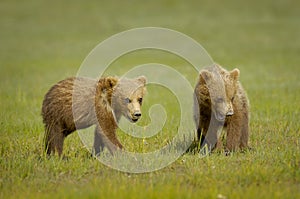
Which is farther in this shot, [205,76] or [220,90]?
[205,76]

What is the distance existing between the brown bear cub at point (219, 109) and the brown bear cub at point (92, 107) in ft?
3.20

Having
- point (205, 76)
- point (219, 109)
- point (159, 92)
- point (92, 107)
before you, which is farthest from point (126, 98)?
point (159, 92)

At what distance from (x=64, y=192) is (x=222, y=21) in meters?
32.4

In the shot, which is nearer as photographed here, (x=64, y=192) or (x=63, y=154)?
(x=64, y=192)

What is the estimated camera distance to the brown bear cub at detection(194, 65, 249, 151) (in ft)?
27.7

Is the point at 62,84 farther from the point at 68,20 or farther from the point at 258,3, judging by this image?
the point at 258,3

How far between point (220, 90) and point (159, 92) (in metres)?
8.06

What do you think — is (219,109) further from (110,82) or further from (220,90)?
(110,82)

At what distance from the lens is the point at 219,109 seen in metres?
8.35

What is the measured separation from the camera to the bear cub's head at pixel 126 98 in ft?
27.3

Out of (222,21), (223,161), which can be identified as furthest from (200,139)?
(222,21)

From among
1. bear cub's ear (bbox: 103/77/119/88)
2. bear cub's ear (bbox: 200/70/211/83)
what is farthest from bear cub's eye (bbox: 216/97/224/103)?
A: bear cub's ear (bbox: 103/77/119/88)

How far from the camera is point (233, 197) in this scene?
20.5 ft

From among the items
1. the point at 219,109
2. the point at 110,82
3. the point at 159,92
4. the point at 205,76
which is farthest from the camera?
the point at 159,92
